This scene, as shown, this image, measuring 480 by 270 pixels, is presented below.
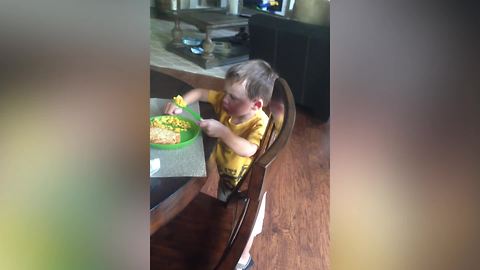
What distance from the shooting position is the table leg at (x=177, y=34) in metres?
0.25

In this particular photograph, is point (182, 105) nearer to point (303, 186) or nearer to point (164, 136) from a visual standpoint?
point (164, 136)

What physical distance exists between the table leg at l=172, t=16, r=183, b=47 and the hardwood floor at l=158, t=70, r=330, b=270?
0.02 m

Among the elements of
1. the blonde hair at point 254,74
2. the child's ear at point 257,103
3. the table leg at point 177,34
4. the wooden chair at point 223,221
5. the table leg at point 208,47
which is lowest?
the wooden chair at point 223,221

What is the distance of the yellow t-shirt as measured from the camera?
290mm

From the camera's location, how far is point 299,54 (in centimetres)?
28

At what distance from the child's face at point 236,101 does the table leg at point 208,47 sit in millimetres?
29

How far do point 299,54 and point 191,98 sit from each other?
0.10m

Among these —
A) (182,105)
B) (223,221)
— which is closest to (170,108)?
(182,105)

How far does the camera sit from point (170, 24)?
25 centimetres
